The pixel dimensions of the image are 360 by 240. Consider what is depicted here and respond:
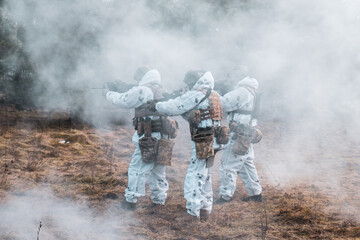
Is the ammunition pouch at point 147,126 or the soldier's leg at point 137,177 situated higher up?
the ammunition pouch at point 147,126

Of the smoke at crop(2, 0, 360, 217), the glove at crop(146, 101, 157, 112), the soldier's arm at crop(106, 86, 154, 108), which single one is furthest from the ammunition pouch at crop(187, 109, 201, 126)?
the smoke at crop(2, 0, 360, 217)

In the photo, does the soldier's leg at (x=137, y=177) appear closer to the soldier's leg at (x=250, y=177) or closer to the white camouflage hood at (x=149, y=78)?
the white camouflage hood at (x=149, y=78)

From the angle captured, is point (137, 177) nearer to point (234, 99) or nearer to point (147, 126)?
point (147, 126)

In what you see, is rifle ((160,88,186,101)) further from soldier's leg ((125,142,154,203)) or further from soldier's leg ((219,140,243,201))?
soldier's leg ((219,140,243,201))

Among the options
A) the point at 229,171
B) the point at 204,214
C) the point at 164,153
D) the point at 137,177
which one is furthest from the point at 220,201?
the point at 137,177

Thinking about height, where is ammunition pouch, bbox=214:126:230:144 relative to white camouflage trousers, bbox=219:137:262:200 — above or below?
above

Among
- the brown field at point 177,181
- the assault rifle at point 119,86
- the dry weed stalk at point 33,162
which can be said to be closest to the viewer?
the brown field at point 177,181

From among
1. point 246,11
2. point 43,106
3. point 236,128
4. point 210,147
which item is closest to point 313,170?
point 236,128

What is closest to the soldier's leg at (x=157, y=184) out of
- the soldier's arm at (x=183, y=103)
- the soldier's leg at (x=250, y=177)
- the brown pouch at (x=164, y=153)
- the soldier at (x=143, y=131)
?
the soldier at (x=143, y=131)

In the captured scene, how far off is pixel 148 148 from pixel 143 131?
0.25m

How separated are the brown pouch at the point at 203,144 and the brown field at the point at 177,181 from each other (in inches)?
33.3

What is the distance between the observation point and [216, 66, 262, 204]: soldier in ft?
17.8

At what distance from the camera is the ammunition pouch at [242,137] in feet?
17.7

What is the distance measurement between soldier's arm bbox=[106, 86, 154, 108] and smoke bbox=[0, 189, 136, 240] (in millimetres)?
1425
